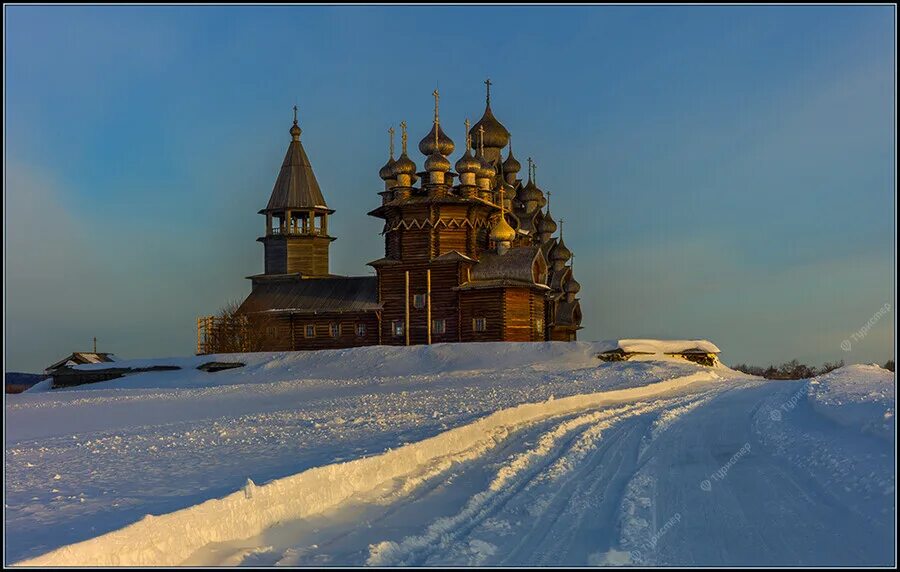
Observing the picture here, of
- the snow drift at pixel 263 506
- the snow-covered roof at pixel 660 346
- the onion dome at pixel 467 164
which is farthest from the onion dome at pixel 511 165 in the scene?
the snow drift at pixel 263 506

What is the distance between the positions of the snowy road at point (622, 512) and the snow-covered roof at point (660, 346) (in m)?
26.5

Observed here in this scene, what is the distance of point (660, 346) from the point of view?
43.4 m

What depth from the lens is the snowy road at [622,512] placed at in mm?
7207

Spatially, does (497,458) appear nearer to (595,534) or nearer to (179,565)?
(595,534)

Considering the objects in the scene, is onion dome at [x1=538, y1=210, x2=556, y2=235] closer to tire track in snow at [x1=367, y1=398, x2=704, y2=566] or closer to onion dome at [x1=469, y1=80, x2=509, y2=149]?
onion dome at [x1=469, y1=80, x2=509, y2=149]

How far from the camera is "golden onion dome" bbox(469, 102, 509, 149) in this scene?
5253cm

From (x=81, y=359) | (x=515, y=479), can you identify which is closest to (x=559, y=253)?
(x=81, y=359)

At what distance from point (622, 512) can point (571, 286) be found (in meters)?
47.6

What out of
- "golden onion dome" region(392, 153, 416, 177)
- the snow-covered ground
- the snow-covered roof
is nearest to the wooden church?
"golden onion dome" region(392, 153, 416, 177)

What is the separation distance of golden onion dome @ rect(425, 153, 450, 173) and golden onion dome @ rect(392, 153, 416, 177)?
96 cm

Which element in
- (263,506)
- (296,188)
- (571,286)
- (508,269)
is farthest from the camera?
(571,286)

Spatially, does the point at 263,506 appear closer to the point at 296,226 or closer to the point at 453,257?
the point at 453,257

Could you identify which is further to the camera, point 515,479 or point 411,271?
point 411,271

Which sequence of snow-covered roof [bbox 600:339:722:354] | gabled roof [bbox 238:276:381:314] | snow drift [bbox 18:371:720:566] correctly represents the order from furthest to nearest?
gabled roof [bbox 238:276:381:314]
snow-covered roof [bbox 600:339:722:354]
snow drift [bbox 18:371:720:566]
